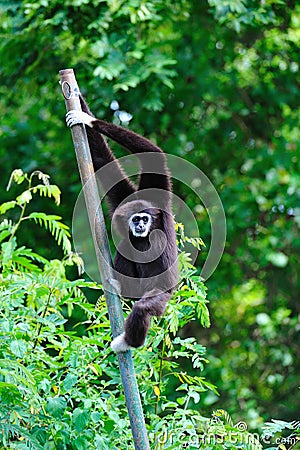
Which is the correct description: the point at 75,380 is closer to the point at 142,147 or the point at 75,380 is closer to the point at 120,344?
the point at 120,344

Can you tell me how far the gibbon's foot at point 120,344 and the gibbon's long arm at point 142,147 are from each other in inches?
39.3

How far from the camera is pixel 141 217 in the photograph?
3.72 meters

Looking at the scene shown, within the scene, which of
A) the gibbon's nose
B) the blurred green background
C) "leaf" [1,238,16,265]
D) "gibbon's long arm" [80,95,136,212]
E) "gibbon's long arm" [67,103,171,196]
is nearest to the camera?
"gibbon's long arm" [67,103,171,196]

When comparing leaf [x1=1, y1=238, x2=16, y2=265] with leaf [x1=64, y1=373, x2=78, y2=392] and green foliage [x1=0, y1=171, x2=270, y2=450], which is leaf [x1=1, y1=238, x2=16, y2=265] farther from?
leaf [x1=64, y1=373, x2=78, y2=392]

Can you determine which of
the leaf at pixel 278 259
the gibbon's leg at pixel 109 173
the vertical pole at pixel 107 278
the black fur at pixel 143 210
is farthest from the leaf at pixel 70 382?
the leaf at pixel 278 259

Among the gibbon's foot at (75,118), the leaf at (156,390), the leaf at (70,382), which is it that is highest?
the gibbon's foot at (75,118)

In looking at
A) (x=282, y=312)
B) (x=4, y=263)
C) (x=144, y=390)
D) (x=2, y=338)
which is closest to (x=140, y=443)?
(x=144, y=390)

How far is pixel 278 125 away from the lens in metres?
8.41

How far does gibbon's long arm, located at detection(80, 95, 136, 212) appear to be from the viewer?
3.91m

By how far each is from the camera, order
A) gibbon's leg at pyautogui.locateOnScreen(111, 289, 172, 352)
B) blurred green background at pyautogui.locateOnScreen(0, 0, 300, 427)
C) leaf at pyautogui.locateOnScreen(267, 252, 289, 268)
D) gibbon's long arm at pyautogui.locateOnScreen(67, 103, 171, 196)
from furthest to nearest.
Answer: leaf at pyautogui.locateOnScreen(267, 252, 289, 268)
blurred green background at pyautogui.locateOnScreen(0, 0, 300, 427)
gibbon's long arm at pyautogui.locateOnScreen(67, 103, 171, 196)
gibbon's leg at pyautogui.locateOnScreen(111, 289, 172, 352)

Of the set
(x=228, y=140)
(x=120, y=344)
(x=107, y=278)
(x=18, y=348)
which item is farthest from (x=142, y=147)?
(x=228, y=140)

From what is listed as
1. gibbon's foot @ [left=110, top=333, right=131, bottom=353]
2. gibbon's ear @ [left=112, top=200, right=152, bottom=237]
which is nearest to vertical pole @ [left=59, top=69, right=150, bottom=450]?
gibbon's foot @ [left=110, top=333, right=131, bottom=353]

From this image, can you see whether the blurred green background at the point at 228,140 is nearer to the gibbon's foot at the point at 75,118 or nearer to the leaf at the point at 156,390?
Answer: the gibbon's foot at the point at 75,118

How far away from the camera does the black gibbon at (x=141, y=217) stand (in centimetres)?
358
